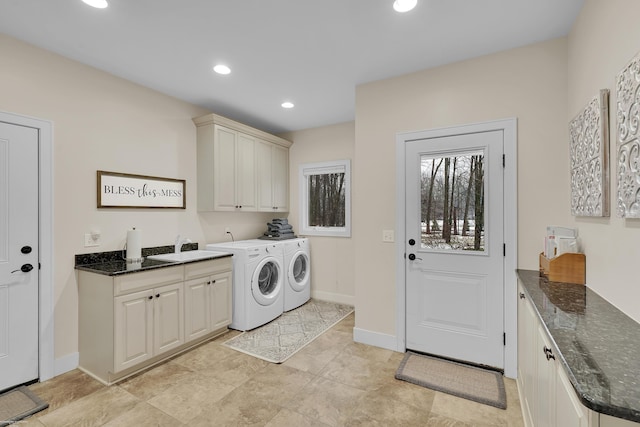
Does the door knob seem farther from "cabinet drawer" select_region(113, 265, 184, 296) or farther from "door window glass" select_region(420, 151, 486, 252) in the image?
→ "door window glass" select_region(420, 151, 486, 252)

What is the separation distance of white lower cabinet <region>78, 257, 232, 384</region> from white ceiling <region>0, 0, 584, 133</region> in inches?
70.9

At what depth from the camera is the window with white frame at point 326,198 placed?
4398 mm

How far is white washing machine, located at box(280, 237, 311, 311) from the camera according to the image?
4.01m

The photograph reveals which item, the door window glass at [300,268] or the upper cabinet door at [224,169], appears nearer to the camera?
the upper cabinet door at [224,169]

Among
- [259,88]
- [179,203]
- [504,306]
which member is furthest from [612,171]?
[179,203]

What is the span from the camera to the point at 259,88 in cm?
317

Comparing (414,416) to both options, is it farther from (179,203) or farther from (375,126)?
(179,203)

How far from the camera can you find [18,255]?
228cm

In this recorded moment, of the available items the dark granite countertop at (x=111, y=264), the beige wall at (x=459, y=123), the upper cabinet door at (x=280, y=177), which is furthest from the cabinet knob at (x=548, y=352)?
the upper cabinet door at (x=280, y=177)

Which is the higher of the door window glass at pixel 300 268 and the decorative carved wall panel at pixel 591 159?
the decorative carved wall panel at pixel 591 159

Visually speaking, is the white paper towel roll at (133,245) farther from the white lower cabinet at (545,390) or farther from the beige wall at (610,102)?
the beige wall at (610,102)

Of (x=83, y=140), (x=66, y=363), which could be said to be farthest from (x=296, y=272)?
(x=83, y=140)

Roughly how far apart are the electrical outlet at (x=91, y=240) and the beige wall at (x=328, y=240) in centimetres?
258

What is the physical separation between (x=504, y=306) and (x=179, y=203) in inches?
132
